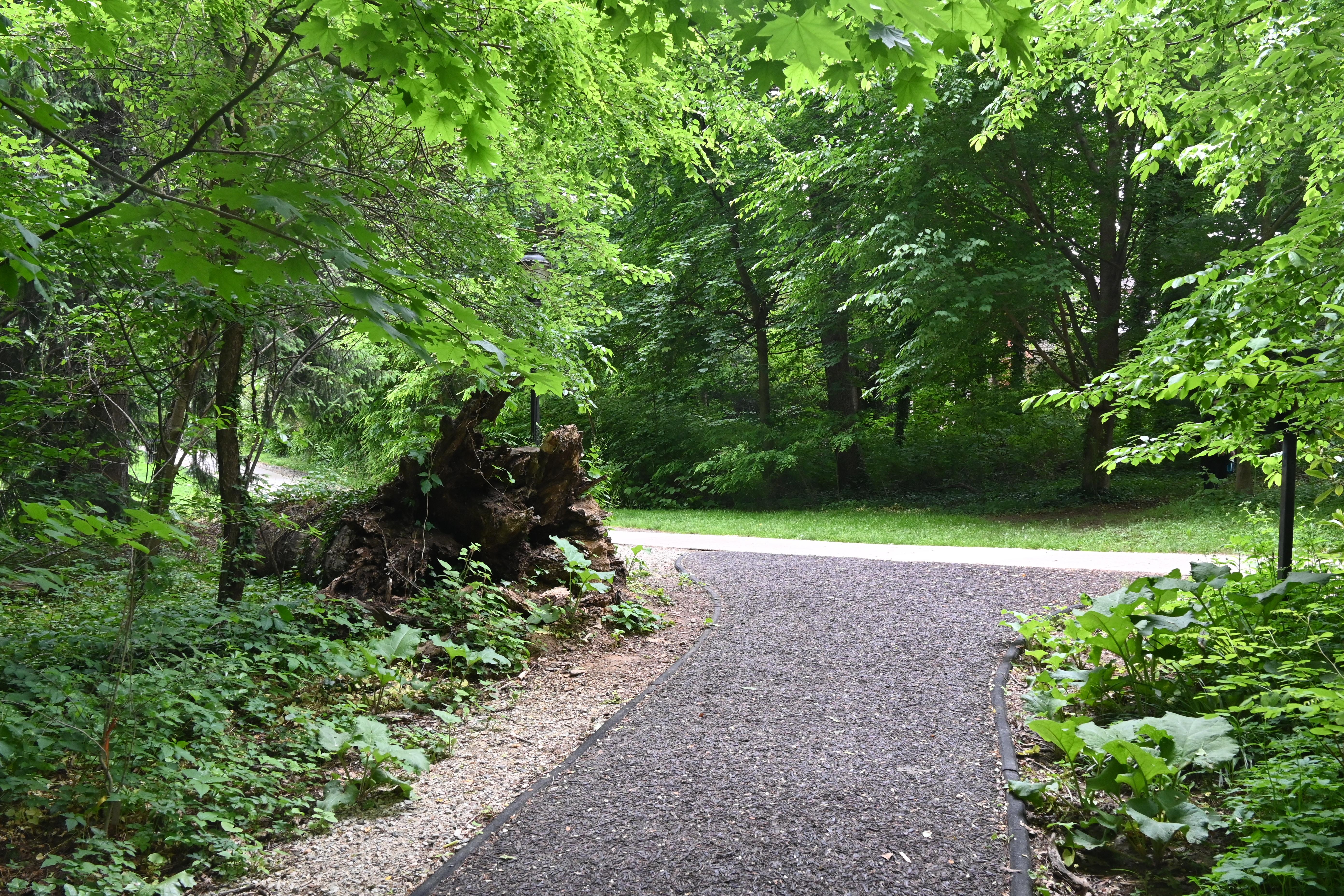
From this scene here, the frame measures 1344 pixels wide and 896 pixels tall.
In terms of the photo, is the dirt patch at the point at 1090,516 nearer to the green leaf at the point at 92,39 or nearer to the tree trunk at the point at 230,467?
the tree trunk at the point at 230,467

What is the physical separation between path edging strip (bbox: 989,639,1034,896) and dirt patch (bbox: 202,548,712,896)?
1985 mm

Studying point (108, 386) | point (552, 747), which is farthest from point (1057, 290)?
point (108, 386)

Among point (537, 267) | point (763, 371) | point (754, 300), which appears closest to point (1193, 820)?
point (537, 267)

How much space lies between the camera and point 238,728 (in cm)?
363

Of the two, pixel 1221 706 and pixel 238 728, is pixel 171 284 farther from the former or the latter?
pixel 1221 706

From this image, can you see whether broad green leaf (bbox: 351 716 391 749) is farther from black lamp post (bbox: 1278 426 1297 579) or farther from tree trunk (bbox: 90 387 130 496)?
black lamp post (bbox: 1278 426 1297 579)

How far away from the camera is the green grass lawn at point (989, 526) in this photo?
939 centimetres

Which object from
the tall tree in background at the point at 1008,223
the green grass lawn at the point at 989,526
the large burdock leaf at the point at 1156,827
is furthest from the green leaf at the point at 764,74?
the tall tree in background at the point at 1008,223

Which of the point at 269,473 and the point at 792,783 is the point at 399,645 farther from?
the point at 269,473

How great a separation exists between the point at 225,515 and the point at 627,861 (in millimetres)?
3332

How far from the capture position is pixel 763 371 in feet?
56.7

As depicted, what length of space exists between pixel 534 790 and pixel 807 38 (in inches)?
121

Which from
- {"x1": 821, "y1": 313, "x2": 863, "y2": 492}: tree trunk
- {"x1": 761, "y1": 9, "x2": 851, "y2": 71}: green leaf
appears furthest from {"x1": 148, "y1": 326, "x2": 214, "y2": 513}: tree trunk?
{"x1": 821, "y1": 313, "x2": 863, "y2": 492}: tree trunk

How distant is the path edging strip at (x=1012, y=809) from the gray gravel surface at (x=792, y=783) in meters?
0.04
